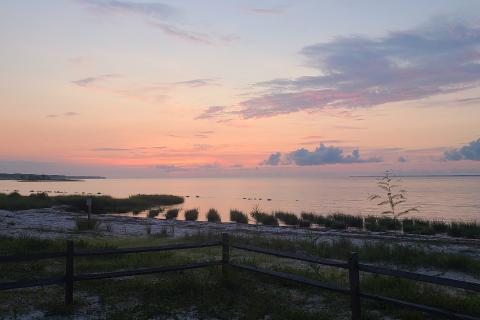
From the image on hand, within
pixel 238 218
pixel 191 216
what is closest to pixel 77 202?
pixel 191 216

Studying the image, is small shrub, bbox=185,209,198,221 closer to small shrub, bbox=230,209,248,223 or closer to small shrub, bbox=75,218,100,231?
small shrub, bbox=230,209,248,223

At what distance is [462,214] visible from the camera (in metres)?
46.3

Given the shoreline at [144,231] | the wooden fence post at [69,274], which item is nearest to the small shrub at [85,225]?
the shoreline at [144,231]

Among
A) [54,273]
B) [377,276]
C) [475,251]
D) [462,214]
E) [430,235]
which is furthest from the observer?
Answer: [462,214]

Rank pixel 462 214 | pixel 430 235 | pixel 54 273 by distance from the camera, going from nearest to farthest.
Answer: pixel 54 273 → pixel 430 235 → pixel 462 214

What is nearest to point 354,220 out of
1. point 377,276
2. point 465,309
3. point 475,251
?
point 475,251

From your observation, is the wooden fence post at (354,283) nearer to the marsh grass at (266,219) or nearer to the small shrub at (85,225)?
the small shrub at (85,225)

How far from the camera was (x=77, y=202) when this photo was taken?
48.5 m

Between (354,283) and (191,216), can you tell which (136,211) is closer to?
(191,216)

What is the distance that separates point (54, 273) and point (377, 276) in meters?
8.06

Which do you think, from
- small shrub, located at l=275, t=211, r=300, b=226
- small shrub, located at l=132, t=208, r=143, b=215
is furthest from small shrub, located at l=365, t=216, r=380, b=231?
small shrub, located at l=132, t=208, r=143, b=215

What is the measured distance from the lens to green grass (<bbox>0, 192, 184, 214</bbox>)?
4128 centimetres

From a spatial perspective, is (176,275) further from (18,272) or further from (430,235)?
(430,235)

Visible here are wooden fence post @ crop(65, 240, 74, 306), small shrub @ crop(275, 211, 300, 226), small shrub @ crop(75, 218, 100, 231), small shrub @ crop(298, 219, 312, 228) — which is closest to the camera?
wooden fence post @ crop(65, 240, 74, 306)
